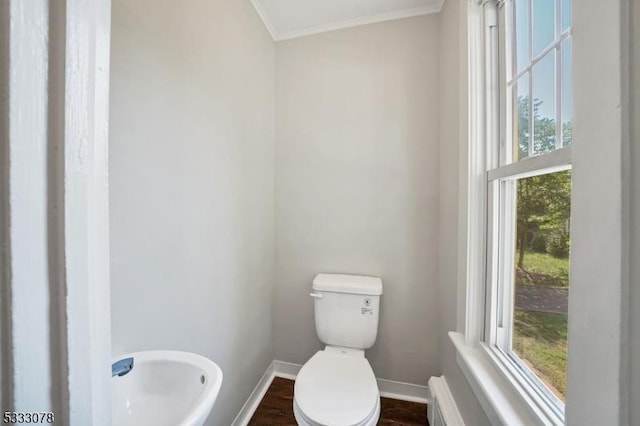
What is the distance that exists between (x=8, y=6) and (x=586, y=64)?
2.76 feet

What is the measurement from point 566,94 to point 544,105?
0.10m

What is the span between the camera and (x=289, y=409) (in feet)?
4.69

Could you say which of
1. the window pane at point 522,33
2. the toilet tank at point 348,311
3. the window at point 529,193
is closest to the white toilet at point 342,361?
the toilet tank at point 348,311

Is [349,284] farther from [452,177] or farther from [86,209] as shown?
[86,209]

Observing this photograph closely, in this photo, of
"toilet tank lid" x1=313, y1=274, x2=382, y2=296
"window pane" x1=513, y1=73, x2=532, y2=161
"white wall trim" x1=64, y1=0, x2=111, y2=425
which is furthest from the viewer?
"toilet tank lid" x1=313, y1=274, x2=382, y2=296

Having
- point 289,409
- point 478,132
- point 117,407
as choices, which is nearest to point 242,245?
point 117,407

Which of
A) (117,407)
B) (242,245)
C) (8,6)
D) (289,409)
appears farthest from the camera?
(289,409)

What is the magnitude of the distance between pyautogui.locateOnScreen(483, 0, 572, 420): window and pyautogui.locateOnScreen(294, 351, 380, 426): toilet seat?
0.56m

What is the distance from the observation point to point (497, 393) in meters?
0.76

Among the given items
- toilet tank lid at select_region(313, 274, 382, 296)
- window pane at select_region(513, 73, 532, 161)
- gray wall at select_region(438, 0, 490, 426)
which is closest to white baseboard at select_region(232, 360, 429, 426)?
gray wall at select_region(438, 0, 490, 426)

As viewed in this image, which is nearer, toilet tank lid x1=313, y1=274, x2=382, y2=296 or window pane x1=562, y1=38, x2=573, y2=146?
window pane x1=562, y1=38, x2=573, y2=146

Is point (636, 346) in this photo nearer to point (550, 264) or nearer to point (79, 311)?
point (550, 264)

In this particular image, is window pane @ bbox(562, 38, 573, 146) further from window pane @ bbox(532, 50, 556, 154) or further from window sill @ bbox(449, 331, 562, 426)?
window sill @ bbox(449, 331, 562, 426)

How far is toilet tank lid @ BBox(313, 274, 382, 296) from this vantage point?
4.66ft
